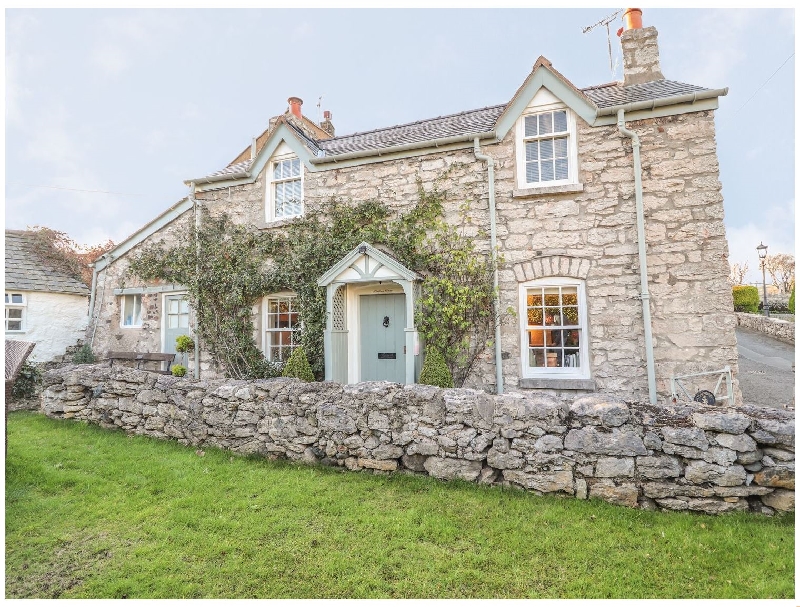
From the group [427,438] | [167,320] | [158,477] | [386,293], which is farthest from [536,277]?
[167,320]

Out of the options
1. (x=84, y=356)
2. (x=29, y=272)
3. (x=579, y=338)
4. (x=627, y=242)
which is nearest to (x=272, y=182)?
(x=84, y=356)

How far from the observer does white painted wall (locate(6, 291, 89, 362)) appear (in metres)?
11.1

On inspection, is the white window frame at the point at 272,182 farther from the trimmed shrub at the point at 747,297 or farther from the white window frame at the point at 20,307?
the trimmed shrub at the point at 747,297

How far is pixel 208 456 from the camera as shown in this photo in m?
5.36

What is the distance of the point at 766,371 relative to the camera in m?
9.74

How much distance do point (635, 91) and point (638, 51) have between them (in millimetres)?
1323

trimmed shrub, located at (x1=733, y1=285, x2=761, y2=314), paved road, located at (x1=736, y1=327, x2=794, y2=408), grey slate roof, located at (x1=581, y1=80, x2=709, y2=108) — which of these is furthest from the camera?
trimmed shrub, located at (x1=733, y1=285, x2=761, y2=314)

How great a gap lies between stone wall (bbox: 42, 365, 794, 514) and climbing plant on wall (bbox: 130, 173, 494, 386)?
292 centimetres

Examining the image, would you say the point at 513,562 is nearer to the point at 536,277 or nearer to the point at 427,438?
the point at 427,438

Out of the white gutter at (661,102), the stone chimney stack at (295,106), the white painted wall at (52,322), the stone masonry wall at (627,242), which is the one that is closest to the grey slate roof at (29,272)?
the white painted wall at (52,322)

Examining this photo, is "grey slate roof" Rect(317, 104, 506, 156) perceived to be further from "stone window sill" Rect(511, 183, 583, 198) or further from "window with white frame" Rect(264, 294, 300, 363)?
"window with white frame" Rect(264, 294, 300, 363)

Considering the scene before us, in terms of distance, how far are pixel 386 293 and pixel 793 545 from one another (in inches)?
261

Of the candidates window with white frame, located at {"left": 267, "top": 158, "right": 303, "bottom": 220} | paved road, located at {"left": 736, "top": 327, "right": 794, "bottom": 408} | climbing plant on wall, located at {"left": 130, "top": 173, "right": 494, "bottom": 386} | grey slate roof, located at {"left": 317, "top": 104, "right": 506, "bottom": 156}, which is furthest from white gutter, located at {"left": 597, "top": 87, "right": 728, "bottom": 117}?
window with white frame, located at {"left": 267, "top": 158, "right": 303, "bottom": 220}

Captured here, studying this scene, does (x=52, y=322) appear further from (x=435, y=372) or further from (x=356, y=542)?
(x=356, y=542)
